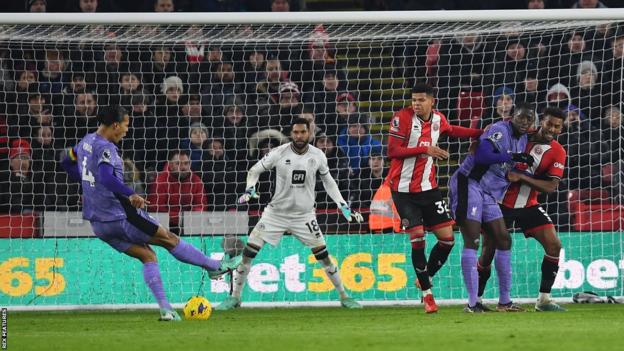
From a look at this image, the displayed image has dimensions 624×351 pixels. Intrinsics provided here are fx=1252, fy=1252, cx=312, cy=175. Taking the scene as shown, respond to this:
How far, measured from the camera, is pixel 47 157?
14.8 metres

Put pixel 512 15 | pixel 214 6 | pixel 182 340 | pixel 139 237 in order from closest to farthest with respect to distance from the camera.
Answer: pixel 182 340
pixel 139 237
pixel 512 15
pixel 214 6

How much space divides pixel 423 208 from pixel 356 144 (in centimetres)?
288

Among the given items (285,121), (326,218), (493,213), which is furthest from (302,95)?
(493,213)

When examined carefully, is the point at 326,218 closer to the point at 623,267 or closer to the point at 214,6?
the point at 623,267

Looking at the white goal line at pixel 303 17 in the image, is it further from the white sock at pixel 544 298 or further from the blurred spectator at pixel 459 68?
the white sock at pixel 544 298

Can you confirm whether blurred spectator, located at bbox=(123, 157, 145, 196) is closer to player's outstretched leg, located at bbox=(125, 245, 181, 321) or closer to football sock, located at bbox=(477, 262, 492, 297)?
player's outstretched leg, located at bbox=(125, 245, 181, 321)

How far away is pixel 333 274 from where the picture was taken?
1346 centimetres

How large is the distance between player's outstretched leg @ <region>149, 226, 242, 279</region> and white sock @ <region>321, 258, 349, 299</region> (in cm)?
177

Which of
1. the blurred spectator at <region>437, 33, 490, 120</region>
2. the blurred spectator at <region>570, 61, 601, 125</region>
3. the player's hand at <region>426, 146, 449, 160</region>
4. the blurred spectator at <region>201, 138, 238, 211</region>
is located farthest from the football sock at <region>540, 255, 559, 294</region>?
the blurred spectator at <region>201, 138, 238, 211</region>

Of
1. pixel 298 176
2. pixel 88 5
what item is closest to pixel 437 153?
pixel 298 176

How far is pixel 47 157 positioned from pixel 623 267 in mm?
6822

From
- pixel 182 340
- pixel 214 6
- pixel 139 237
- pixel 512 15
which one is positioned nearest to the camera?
pixel 182 340

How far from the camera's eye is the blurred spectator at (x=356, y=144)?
49.2 feet

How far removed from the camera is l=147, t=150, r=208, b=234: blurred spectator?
14.4m
